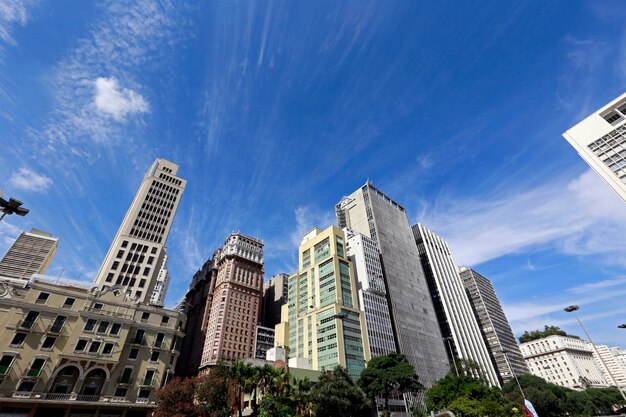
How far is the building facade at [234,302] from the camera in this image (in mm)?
106188

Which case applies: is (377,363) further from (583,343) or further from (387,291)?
(583,343)

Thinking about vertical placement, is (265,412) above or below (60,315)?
below

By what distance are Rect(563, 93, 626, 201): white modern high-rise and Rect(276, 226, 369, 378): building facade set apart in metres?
61.4

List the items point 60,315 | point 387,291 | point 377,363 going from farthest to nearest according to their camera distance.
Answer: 1. point 387,291
2. point 377,363
3. point 60,315

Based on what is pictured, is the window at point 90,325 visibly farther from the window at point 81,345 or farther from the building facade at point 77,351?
the window at point 81,345

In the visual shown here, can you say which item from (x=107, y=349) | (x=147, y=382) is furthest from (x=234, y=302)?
(x=107, y=349)

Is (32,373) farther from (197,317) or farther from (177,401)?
(197,317)

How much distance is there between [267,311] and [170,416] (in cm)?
11568

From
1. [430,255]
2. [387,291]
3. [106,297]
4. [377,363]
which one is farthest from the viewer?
[430,255]

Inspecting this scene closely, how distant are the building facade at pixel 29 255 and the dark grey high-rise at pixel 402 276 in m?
120

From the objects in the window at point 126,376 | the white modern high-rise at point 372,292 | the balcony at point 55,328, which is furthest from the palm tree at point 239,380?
the white modern high-rise at point 372,292

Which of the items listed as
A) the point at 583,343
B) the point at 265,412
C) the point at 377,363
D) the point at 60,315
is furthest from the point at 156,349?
the point at 583,343

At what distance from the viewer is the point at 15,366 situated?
122ft

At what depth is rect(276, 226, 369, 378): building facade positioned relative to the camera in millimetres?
80938
